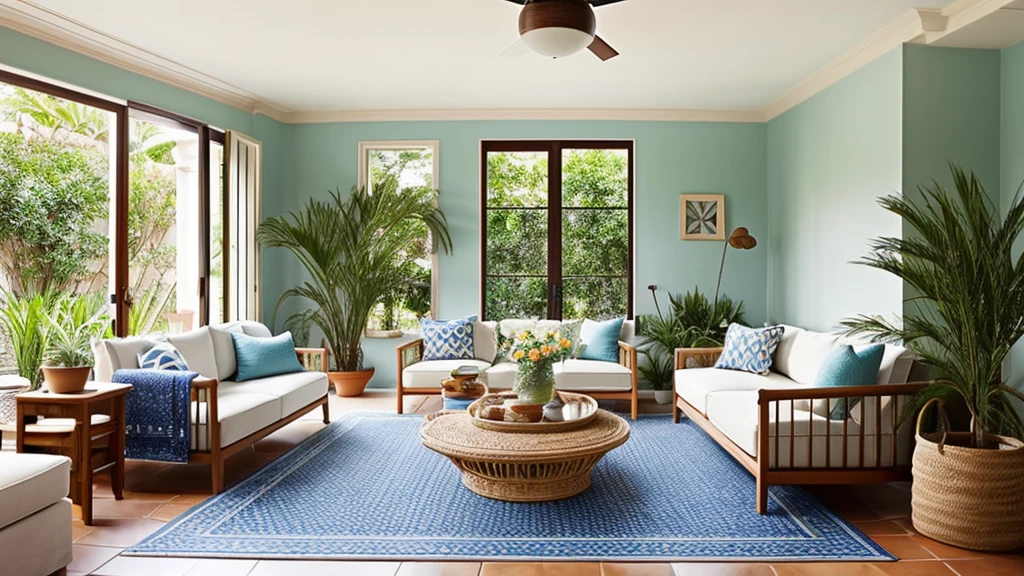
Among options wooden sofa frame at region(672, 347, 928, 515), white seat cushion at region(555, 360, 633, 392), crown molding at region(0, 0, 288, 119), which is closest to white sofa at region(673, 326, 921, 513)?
wooden sofa frame at region(672, 347, 928, 515)

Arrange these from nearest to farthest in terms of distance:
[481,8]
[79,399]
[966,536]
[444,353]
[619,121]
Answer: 1. [966,536]
2. [79,399]
3. [481,8]
4. [444,353]
5. [619,121]

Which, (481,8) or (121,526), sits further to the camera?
(481,8)

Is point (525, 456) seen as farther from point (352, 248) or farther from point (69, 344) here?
point (352, 248)

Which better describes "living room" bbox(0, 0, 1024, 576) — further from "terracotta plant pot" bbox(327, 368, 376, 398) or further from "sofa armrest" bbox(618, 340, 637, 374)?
"sofa armrest" bbox(618, 340, 637, 374)

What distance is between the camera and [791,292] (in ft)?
19.2

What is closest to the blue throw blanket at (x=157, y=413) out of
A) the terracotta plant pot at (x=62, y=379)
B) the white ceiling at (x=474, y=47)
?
the terracotta plant pot at (x=62, y=379)

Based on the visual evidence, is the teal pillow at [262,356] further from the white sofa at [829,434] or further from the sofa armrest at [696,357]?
the white sofa at [829,434]

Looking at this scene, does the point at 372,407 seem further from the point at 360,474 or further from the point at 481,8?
the point at 481,8

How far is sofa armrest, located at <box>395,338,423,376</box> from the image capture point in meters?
5.37

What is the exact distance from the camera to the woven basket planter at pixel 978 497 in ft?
9.21

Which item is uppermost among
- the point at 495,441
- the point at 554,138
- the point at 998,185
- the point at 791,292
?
the point at 554,138

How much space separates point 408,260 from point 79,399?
3678mm

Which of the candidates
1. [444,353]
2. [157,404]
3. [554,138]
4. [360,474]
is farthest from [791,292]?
[157,404]

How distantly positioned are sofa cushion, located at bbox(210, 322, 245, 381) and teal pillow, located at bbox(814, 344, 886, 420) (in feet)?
12.7
